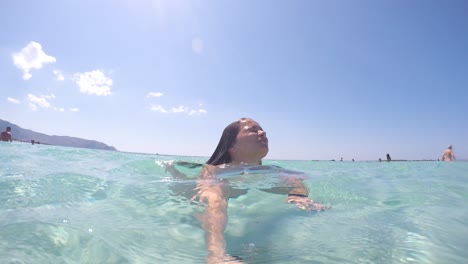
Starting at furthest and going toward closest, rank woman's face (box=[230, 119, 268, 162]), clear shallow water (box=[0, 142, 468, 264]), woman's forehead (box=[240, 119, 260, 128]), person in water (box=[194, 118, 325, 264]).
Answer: woman's forehead (box=[240, 119, 260, 128]) → woman's face (box=[230, 119, 268, 162]) → person in water (box=[194, 118, 325, 264]) → clear shallow water (box=[0, 142, 468, 264])

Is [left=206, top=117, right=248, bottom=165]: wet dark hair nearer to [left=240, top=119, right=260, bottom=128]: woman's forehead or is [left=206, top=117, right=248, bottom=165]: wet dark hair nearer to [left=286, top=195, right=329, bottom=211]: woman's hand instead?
[left=240, top=119, right=260, bottom=128]: woman's forehead

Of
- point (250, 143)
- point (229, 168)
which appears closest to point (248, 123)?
point (250, 143)

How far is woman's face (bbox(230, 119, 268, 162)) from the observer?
4.43 m

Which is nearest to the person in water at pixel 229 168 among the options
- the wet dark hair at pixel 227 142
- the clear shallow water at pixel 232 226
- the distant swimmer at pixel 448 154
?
the wet dark hair at pixel 227 142

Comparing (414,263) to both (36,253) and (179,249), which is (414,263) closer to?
(179,249)

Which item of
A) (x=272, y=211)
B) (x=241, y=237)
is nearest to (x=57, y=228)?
(x=241, y=237)

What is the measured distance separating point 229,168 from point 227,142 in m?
0.46

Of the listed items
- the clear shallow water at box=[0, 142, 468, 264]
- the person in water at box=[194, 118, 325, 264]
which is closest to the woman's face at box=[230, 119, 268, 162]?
the person in water at box=[194, 118, 325, 264]

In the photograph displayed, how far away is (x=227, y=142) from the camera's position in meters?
4.75

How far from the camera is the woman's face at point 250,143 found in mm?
4434

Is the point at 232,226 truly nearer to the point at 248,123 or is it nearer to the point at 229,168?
the point at 229,168

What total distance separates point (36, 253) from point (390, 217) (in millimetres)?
2863

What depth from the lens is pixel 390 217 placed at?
9.03 ft

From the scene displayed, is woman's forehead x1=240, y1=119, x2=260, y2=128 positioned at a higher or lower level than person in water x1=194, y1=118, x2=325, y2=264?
higher
